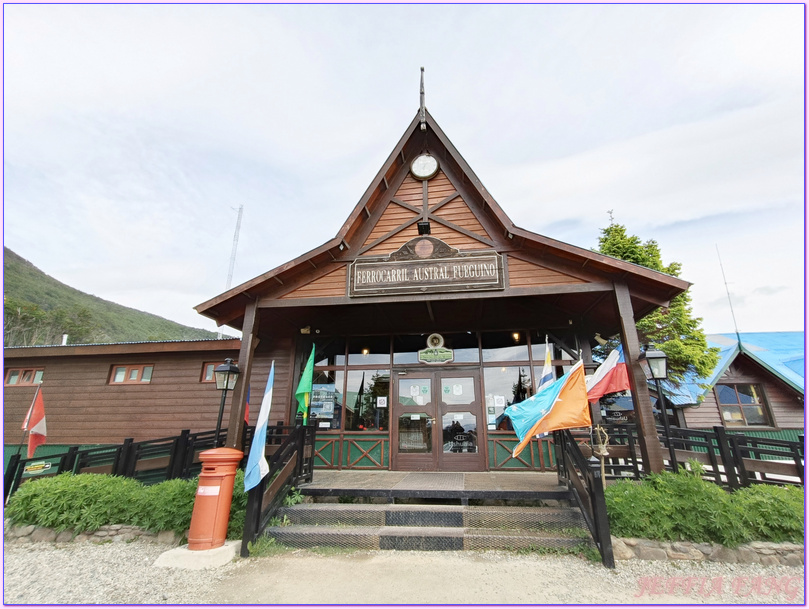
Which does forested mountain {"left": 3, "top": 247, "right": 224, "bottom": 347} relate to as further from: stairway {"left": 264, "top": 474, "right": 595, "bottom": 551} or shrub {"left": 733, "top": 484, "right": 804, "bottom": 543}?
shrub {"left": 733, "top": 484, "right": 804, "bottom": 543}

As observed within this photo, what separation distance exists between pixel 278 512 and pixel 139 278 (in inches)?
3846

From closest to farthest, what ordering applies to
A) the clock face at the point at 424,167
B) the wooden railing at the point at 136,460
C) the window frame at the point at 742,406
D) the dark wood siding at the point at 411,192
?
the wooden railing at the point at 136,460
the dark wood siding at the point at 411,192
the clock face at the point at 424,167
the window frame at the point at 742,406

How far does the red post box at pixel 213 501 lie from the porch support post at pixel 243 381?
1156 millimetres

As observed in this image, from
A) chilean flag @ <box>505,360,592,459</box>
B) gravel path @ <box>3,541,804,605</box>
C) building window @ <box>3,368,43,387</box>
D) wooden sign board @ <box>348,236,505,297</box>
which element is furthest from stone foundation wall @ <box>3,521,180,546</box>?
building window @ <box>3,368,43,387</box>

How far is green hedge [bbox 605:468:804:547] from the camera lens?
4.59 metres

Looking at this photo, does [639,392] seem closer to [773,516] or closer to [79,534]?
[773,516]

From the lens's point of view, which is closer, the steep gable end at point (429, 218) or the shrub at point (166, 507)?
the shrub at point (166, 507)

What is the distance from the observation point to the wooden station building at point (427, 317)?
691cm

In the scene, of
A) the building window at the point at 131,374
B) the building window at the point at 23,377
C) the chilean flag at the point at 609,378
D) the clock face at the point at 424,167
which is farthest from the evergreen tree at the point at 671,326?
the building window at the point at 23,377

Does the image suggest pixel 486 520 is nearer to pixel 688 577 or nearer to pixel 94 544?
pixel 688 577

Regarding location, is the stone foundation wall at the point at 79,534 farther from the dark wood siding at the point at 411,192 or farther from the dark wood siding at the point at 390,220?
the dark wood siding at the point at 411,192

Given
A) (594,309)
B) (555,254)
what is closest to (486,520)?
(555,254)

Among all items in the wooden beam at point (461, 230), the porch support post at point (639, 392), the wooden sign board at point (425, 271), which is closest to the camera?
the porch support post at point (639, 392)

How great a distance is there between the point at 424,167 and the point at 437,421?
219 inches
